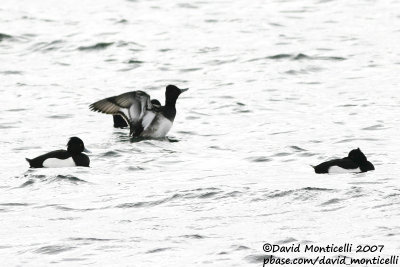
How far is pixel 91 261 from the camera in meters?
10.5

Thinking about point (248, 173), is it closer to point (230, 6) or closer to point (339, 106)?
point (339, 106)

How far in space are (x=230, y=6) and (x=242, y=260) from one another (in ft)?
73.2

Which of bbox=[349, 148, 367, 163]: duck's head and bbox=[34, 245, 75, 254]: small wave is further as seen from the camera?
bbox=[349, 148, 367, 163]: duck's head

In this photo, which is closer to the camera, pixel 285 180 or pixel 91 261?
pixel 91 261

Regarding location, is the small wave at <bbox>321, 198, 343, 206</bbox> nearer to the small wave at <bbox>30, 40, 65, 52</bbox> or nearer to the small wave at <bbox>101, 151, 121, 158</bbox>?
the small wave at <bbox>101, 151, 121, 158</bbox>

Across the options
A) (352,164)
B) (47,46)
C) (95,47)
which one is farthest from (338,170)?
(47,46)

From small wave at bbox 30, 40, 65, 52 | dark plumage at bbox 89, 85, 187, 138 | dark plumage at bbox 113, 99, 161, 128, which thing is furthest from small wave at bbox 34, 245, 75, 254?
small wave at bbox 30, 40, 65, 52

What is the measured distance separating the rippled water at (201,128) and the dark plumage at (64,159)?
23 centimetres

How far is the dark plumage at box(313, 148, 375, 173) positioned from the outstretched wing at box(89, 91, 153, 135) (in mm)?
4241

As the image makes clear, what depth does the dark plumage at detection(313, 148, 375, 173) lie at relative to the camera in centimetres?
1428

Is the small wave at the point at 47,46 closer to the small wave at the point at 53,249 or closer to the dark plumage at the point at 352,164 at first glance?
the dark plumage at the point at 352,164

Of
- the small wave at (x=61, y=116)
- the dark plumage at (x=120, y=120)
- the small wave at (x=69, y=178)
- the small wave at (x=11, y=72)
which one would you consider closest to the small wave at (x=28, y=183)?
the small wave at (x=69, y=178)

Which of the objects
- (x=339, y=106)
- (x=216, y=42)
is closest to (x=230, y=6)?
(x=216, y=42)

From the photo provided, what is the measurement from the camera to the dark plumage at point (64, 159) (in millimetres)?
15102
